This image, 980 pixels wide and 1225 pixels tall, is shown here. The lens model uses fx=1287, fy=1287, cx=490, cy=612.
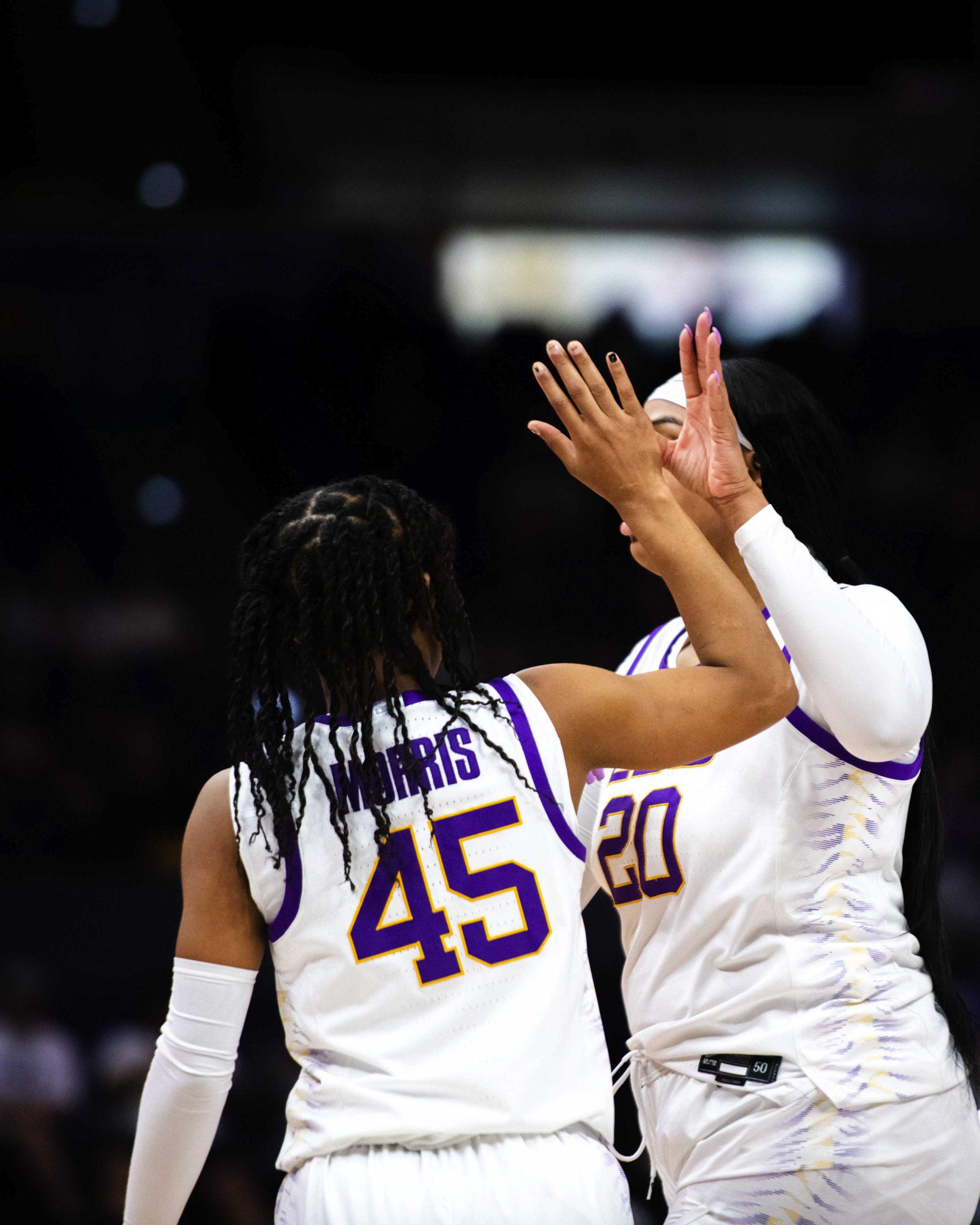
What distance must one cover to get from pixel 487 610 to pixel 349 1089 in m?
5.02

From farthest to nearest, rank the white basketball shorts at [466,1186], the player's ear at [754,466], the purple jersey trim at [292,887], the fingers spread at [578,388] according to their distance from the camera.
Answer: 1. the player's ear at [754,466]
2. the fingers spread at [578,388]
3. the purple jersey trim at [292,887]
4. the white basketball shorts at [466,1186]

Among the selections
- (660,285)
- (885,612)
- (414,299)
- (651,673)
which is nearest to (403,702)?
(651,673)

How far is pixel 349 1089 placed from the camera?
5.48 ft

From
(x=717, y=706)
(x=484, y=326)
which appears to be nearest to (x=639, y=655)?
(x=717, y=706)

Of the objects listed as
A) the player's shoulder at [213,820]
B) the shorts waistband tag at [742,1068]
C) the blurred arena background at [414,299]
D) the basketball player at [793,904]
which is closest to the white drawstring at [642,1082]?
the basketball player at [793,904]

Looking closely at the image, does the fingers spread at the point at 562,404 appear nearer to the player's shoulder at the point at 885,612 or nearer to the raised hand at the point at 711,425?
the raised hand at the point at 711,425

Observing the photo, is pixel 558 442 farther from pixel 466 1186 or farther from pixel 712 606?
pixel 466 1186

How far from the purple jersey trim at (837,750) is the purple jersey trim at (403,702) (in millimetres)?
637

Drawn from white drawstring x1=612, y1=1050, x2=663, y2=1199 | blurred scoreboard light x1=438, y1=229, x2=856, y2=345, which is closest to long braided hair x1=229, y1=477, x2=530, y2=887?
white drawstring x1=612, y1=1050, x2=663, y2=1199

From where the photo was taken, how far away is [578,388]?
1.99 meters

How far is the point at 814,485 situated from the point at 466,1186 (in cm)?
135

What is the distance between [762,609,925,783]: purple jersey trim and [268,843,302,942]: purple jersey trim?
0.84 m

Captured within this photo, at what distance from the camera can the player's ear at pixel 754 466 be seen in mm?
2359

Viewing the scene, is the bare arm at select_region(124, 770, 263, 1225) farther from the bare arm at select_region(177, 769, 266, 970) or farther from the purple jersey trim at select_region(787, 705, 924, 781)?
the purple jersey trim at select_region(787, 705, 924, 781)
